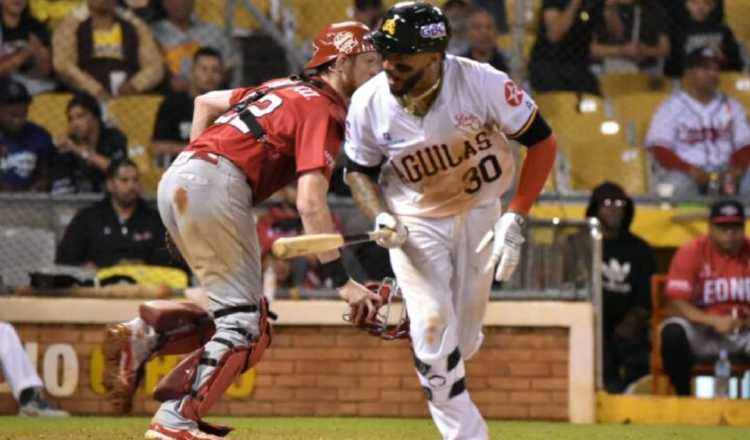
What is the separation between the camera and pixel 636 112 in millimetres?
13391

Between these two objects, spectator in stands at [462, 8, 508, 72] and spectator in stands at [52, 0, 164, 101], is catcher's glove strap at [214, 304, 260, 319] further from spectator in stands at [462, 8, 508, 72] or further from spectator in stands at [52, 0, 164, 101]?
spectator in stands at [462, 8, 508, 72]

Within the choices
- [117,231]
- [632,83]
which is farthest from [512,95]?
[632,83]

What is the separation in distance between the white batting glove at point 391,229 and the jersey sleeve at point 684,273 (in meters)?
4.79

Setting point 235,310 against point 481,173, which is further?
point 235,310

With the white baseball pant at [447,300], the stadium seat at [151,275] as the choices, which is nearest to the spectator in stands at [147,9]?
the stadium seat at [151,275]

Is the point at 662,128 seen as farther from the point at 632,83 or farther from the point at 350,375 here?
the point at 350,375

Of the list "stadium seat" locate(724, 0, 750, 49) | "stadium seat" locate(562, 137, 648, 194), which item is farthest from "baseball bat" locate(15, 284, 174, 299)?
"stadium seat" locate(724, 0, 750, 49)

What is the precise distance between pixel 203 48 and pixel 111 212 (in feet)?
6.35

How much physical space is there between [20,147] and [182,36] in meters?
1.86

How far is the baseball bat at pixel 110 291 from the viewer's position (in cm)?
1105

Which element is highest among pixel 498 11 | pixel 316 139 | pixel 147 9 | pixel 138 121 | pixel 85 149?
pixel 147 9

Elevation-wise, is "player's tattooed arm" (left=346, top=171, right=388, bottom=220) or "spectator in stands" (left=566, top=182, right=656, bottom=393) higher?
"player's tattooed arm" (left=346, top=171, right=388, bottom=220)

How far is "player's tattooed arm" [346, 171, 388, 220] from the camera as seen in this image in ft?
23.5

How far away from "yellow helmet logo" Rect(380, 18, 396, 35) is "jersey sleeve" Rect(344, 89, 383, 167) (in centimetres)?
37
